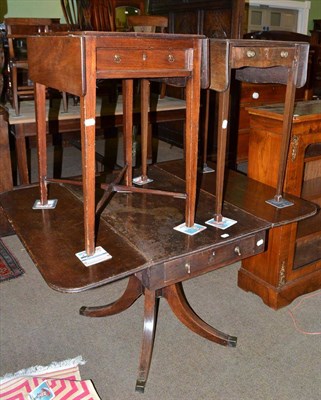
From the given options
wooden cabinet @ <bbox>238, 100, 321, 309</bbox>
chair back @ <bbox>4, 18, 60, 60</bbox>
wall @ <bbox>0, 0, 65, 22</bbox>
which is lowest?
wooden cabinet @ <bbox>238, 100, 321, 309</bbox>

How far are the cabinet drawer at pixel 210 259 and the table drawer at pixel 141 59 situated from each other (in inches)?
24.0

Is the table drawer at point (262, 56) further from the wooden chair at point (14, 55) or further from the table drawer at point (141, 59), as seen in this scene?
the wooden chair at point (14, 55)

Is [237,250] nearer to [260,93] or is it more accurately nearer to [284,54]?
[284,54]

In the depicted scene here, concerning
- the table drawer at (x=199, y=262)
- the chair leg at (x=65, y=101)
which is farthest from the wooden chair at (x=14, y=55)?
the table drawer at (x=199, y=262)

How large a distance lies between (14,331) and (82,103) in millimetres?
1139

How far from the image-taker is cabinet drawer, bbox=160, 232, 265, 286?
1449mm

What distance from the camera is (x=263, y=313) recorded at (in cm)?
199

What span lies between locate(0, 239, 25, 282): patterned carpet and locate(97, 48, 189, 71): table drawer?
148cm

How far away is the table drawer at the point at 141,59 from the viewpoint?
1.20m

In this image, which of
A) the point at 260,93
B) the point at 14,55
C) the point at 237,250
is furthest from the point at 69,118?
the point at 237,250

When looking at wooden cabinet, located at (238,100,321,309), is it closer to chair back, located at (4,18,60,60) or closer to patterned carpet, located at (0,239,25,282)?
patterned carpet, located at (0,239,25,282)

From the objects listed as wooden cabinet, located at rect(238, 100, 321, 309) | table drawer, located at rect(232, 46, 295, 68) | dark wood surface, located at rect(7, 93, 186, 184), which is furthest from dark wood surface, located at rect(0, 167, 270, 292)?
dark wood surface, located at rect(7, 93, 186, 184)

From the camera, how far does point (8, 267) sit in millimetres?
2406

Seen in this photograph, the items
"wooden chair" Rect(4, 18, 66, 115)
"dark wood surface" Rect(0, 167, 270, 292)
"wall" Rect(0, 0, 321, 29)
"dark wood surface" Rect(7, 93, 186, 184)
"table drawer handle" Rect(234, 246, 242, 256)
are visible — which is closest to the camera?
"dark wood surface" Rect(0, 167, 270, 292)
